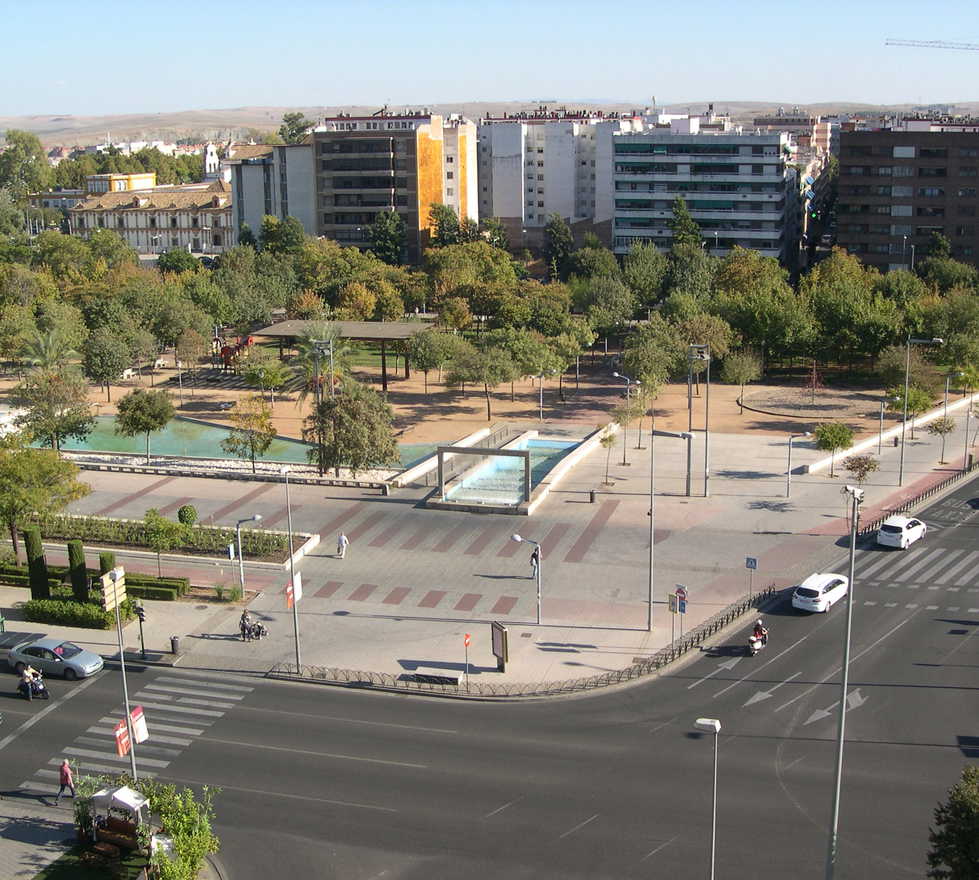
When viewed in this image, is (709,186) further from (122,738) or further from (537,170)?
(122,738)

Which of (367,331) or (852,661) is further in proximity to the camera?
(367,331)

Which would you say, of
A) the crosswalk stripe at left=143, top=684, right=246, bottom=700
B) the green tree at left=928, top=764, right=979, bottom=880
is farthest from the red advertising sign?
the green tree at left=928, top=764, right=979, bottom=880

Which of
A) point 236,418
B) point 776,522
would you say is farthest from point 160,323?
point 776,522

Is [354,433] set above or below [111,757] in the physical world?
above

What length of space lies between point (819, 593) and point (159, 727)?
74.9 ft

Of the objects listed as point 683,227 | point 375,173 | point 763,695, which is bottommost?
point 763,695

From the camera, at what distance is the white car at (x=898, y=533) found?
47344 mm

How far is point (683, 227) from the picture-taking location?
412 ft

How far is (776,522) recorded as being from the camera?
50.7m

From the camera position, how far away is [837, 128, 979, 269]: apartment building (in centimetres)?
11431

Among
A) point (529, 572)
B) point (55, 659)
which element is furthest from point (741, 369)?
point (55, 659)

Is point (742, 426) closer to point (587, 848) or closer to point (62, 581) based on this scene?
point (62, 581)

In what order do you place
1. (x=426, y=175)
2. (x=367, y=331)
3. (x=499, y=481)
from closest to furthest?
(x=499, y=481) → (x=367, y=331) → (x=426, y=175)

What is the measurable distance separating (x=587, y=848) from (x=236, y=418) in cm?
3878
